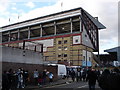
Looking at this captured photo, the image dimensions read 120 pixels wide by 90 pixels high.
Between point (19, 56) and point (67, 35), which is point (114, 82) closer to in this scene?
point (19, 56)

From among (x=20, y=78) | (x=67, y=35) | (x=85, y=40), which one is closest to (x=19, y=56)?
(x=20, y=78)

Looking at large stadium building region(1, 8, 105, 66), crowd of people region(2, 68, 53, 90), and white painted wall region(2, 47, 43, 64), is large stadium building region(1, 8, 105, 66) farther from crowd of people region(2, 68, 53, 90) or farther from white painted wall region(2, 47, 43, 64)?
crowd of people region(2, 68, 53, 90)

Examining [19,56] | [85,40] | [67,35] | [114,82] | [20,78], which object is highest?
[67,35]

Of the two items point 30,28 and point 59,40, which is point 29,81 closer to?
point 59,40

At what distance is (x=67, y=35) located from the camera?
61844mm

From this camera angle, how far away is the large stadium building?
193 ft

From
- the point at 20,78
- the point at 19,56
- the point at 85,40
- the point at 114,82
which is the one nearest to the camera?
Result: the point at 114,82

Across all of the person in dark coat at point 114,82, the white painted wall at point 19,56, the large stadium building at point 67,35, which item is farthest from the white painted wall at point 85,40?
the person in dark coat at point 114,82

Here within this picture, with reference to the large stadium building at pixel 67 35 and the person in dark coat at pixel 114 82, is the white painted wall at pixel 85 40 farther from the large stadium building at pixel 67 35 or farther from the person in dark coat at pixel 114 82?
the person in dark coat at pixel 114 82

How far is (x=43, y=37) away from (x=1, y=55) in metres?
50.3

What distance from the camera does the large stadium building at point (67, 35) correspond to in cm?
5878

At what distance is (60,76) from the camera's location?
100ft

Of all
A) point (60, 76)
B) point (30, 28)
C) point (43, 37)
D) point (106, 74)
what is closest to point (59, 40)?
point (43, 37)

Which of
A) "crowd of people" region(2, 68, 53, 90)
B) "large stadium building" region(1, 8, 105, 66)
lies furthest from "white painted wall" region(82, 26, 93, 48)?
"crowd of people" region(2, 68, 53, 90)
